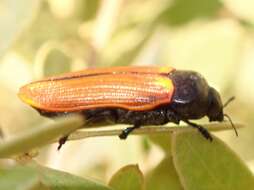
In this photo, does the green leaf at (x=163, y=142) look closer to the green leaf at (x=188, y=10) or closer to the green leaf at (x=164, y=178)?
the green leaf at (x=164, y=178)

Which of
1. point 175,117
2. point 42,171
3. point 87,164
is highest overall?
point 42,171

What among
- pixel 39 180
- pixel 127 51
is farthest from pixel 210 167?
pixel 127 51

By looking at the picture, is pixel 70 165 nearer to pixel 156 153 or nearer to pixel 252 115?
pixel 156 153

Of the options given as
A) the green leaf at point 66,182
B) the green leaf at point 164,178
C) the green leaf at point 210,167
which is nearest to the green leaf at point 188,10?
the green leaf at point 164,178

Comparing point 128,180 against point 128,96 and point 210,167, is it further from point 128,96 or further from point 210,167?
point 128,96

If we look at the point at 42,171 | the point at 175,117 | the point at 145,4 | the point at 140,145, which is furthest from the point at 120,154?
the point at 42,171

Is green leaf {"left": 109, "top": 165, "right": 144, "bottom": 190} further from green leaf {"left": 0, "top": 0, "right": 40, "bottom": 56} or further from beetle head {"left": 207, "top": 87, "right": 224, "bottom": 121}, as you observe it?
beetle head {"left": 207, "top": 87, "right": 224, "bottom": 121}

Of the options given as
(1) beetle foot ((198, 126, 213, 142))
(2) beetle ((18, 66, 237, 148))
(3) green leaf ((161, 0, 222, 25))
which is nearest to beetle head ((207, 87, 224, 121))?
(2) beetle ((18, 66, 237, 148))
